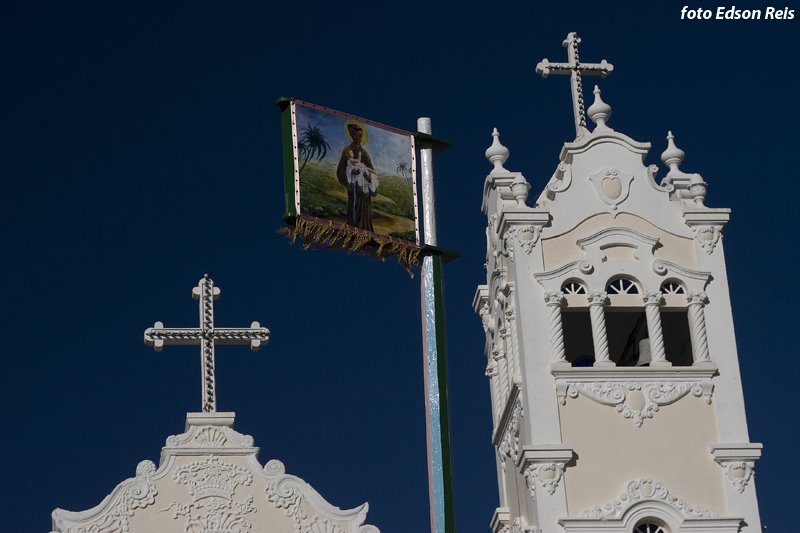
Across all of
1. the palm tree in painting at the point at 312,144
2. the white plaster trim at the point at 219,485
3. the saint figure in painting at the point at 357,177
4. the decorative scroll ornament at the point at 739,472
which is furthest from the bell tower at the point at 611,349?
the white plaster trim at the point at 219,485

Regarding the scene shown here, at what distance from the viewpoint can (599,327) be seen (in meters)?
28.5

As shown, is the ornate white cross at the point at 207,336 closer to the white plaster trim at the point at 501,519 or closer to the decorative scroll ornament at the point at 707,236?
the white plaster trim at the point at 501,519

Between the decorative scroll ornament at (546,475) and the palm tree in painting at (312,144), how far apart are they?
5402mm

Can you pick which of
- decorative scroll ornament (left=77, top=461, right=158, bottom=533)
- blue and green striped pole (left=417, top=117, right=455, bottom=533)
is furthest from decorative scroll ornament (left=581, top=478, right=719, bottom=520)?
decorative scroll ornament (left=77, top=461, right=158, bottom=533)

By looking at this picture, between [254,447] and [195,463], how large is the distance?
78 centimetres

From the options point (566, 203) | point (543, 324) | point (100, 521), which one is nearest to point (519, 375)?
point (543, 324)

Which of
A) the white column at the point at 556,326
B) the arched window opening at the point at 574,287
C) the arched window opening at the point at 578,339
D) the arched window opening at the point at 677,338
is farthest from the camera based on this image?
the arched window opening at the point at 578,339

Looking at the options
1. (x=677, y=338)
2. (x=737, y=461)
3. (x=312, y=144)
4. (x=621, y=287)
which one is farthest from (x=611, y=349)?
(x=312, y=144)

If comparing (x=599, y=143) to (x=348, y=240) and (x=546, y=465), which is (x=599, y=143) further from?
(x=546, y=465)

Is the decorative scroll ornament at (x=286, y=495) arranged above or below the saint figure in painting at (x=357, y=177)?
below

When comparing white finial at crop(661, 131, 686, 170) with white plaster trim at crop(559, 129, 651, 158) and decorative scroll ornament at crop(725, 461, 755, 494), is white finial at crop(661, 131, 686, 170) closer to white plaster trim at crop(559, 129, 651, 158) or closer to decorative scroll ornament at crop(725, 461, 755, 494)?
white plaster trim at crop(559, 129, 651, 158)

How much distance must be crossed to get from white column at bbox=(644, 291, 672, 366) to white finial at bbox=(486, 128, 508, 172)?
2.93m

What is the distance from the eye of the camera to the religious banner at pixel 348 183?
1153 inches

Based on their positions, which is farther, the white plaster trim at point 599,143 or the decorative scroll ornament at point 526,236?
the white plaster trim at point 599,143
